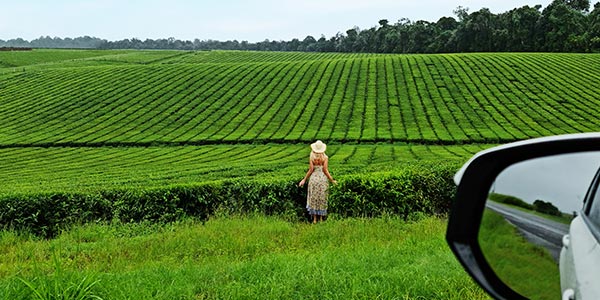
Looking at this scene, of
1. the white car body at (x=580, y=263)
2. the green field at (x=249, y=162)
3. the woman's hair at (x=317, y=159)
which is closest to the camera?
the white car body at (x=580, y=263)

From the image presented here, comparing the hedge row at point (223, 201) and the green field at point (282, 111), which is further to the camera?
the green field at point (282, 111)

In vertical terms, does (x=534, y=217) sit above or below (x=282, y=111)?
above

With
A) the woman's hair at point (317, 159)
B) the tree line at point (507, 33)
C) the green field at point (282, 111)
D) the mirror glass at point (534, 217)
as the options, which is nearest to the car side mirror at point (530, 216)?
the mirror glass at point (534, 217)

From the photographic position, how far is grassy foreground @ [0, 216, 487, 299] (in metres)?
3.79

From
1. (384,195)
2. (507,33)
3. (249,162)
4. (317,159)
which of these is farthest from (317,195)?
(507,33)

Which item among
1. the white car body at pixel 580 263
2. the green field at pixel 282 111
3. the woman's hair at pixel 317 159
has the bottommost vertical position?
the green field at pixel 282 111

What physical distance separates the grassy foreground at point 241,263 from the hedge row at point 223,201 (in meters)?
0.80

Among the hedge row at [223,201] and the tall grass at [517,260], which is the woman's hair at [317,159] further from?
the tall grass at [517,260]

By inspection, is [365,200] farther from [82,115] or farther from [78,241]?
[82,115]

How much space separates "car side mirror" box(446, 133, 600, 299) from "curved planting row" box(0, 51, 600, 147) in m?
30.6

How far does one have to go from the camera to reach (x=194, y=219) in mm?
9273

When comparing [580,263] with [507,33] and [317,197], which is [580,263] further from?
[507,33]

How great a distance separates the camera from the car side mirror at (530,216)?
933 millimetres

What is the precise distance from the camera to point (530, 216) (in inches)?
37.8
